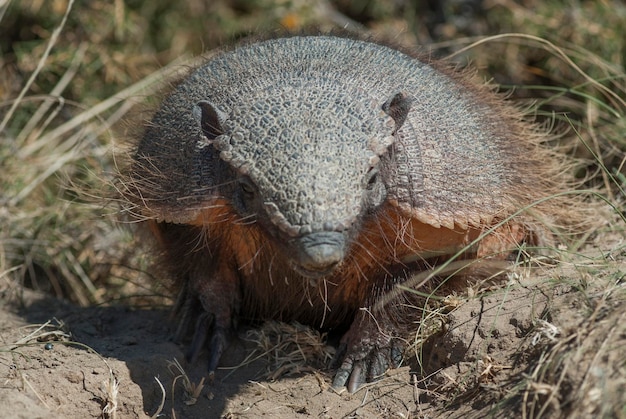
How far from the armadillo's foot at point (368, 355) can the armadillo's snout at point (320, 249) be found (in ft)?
3.24

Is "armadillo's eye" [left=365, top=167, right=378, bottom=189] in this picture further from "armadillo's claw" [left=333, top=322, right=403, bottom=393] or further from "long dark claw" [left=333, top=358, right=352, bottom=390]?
"long dark claw" [left=333, top=358, right=352, bottom=390]

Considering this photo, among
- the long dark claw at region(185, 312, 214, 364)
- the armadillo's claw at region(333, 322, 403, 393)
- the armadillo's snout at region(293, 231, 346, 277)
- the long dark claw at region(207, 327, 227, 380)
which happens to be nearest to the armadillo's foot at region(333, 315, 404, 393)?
the armadillo's claw at region(333, 322, 403, 393)

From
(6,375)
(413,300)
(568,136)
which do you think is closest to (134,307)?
(6,375)

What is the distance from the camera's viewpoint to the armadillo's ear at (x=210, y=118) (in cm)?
377

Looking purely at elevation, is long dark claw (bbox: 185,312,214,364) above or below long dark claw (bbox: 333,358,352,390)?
below

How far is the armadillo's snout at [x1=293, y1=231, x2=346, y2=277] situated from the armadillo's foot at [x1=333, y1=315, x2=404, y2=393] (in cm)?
99

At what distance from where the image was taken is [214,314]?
15.2ft

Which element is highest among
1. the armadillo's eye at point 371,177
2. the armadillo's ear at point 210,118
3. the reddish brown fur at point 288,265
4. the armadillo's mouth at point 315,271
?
the armadillo's ear at point 210,118

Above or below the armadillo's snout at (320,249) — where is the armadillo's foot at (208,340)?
below

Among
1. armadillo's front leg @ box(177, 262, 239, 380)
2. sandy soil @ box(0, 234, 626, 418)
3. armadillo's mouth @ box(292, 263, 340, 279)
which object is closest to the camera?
sandy soil @ box(0, 234, 626, 418)

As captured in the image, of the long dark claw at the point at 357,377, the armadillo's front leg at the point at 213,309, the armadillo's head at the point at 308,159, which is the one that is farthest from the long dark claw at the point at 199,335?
the armadillo's head at the point at 308,159

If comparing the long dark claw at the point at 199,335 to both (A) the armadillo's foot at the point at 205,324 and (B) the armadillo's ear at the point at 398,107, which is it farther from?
(B) the armadillo's ear at the point at 398,107

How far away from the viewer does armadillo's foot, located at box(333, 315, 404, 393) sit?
Result: 4.12 meters

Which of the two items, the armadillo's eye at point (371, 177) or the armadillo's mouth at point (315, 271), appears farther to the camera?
the armadillo's eye at point (371, 177)
